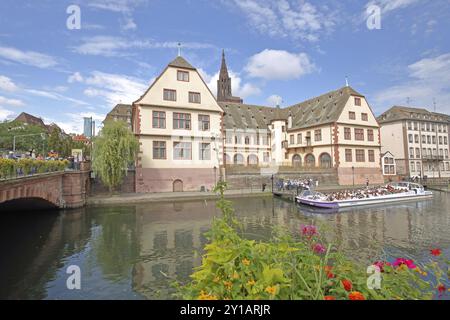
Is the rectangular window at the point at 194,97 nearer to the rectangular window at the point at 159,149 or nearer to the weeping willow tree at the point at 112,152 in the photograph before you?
the rectangular window at the point at 159,149

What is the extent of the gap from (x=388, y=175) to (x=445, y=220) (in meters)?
→ 35.5

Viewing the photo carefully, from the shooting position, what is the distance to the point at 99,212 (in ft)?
67.9

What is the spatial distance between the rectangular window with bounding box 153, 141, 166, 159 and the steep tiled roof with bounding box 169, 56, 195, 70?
980cm

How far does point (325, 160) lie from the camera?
4434 centimetres

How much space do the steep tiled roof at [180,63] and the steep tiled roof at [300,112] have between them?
1559 cm

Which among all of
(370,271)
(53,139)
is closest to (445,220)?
(370,271)

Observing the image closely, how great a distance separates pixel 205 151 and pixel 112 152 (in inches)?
464

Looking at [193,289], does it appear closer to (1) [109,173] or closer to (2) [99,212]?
(2) [99,212]

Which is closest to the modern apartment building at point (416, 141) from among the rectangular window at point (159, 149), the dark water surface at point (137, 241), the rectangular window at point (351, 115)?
the rectangular window at point (351, 115)

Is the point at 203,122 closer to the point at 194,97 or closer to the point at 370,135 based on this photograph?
the point at 194,97

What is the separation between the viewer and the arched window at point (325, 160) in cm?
4362

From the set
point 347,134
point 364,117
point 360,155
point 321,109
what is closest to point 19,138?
point 321,109

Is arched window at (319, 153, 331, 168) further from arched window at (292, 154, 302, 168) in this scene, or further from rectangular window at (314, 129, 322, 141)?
arched window at (292, 154, 302, 168)

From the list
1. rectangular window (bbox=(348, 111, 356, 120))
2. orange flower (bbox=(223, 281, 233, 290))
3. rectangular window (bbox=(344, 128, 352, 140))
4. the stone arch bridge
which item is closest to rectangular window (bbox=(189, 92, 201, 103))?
the stone arch bridge
